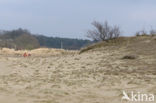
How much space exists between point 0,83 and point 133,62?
15.9 ft

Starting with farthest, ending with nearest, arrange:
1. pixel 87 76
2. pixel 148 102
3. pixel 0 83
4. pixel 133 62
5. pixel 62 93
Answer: pixel 133 62
pixel 87 76
pixel 0 83
pixel 62 93
pixel 148 102

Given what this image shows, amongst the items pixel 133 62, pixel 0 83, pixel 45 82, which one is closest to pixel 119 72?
pixel 133 62

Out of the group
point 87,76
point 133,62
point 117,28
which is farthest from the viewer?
point 117,28

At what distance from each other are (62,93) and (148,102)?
1.60 meters

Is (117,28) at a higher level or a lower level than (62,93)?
higher

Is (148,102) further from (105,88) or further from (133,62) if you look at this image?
(133,62)

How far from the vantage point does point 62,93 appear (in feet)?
15.4

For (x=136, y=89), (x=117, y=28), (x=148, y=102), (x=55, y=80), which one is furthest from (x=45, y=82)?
(x=117, y=28)

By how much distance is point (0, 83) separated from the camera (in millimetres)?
5617

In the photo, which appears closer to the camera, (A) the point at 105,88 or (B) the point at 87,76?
(A) the point at 105,88

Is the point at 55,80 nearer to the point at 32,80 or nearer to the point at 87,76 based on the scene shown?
the point at 32,80

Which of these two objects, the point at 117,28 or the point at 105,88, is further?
the point at 117,28

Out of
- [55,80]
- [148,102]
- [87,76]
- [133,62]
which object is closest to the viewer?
[148,102]

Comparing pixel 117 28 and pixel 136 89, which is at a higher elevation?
pixel 117 28
